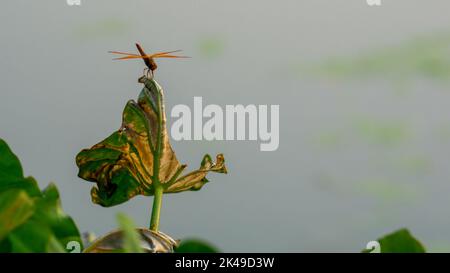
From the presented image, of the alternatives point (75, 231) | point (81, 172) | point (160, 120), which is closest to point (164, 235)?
point (75, 231)

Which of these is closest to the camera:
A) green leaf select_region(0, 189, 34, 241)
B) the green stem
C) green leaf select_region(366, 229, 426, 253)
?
green leaf select_region(0, 189, 34, 241)

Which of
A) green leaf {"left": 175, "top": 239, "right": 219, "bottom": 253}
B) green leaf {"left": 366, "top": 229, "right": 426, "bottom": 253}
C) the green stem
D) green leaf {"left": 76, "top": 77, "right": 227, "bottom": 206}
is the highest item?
green leaf {"left": 76, "top": 77, "right": 227, "bottom": 206}

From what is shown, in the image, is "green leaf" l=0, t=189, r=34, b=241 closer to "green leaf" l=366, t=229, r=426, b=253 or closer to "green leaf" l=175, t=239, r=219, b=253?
"green leaf" l=175, t=239, r=219, b=253

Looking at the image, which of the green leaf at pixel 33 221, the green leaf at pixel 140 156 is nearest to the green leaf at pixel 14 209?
the green leaf at pixel 33 221

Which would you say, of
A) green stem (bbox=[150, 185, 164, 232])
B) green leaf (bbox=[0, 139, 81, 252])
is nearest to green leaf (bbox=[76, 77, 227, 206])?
green stem (bbox=[150, 185, 164, 232])

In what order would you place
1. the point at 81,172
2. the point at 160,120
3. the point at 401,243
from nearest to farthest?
the point at 401,243, the point at 160,120, the point at 81,172

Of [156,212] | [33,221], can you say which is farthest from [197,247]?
[156,212]
